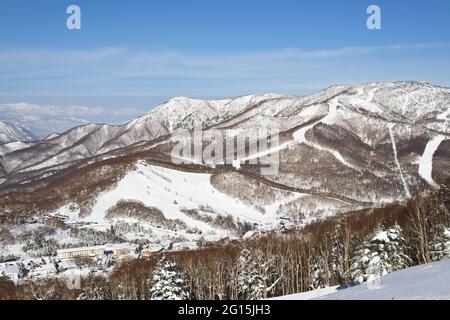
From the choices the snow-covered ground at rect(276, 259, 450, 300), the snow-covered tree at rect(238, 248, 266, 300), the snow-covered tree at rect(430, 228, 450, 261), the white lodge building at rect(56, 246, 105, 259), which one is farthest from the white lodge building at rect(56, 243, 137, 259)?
the snow-covered ground at rect(276, 259, 450, 300)

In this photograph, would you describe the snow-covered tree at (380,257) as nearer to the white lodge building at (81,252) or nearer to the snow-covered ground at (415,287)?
the snow-covered ground at (415,287)

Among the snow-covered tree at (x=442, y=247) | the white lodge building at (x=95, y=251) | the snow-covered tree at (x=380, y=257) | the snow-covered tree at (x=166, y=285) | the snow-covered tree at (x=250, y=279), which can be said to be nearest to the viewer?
the snow-covered tree at (x=380, y=257)

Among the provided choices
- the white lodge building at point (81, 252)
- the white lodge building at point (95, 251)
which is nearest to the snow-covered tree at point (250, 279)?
the white lodge building at point (95, 251)

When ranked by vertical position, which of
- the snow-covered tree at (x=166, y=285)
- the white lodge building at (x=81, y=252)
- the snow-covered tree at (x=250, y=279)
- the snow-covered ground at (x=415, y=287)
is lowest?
the white lodge building at (x=81, y=252)

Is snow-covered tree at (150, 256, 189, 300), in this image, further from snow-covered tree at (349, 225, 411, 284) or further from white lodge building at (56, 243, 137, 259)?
white lodge building at (56, 243, 137, 259)

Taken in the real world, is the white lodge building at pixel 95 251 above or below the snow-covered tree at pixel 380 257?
below
